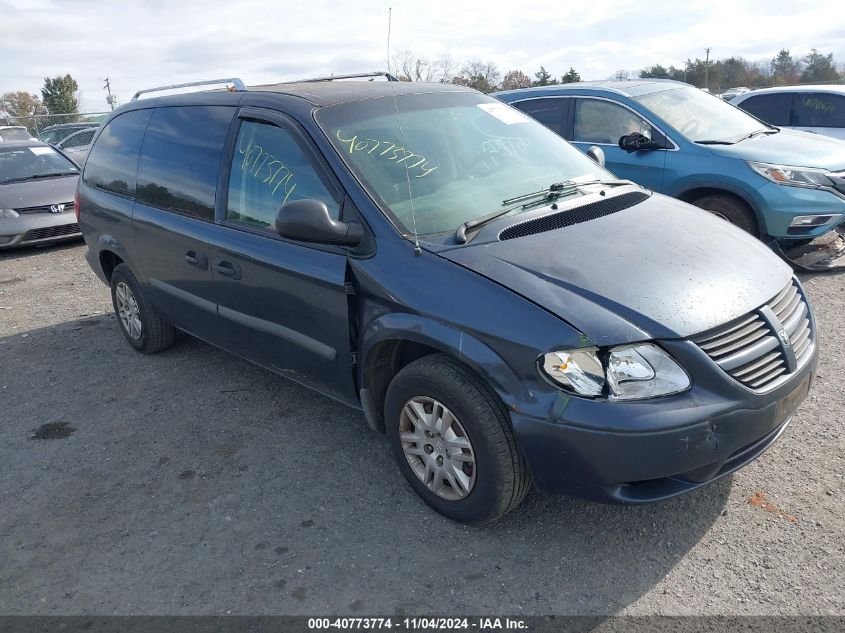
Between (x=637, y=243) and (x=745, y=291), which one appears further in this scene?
(x=637, y=243)

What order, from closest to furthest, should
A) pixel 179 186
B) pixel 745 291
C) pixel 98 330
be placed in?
1. pixel 745 291
2. pixel 179 186
3. pixel 98 330

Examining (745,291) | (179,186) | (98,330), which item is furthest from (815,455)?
(98,330)

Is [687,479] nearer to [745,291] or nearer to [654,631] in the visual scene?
[654,631]

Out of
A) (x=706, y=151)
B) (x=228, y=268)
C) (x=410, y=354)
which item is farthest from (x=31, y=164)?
(x=410, y=354)

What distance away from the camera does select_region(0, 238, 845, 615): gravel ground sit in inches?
106

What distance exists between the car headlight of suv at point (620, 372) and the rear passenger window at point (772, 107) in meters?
8.96

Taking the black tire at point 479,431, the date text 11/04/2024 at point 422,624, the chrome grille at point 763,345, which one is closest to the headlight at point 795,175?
the chrome grille at point 763,345

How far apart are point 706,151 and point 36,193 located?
28.8 ft

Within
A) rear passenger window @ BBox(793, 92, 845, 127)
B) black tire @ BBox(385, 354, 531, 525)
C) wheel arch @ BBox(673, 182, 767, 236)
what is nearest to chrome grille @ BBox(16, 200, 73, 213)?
wheel arch @ BBox(673, 182, 767, 236)

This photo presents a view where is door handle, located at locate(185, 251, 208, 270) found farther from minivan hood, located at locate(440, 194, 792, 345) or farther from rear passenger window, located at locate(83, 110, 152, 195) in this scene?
minivan hood, located at locate(440, 194, 792, 345)

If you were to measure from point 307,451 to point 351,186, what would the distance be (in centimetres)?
153

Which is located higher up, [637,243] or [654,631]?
[637,243]

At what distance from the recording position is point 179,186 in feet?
14.0

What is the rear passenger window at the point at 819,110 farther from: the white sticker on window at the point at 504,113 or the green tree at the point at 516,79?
the green tree at the point at 516,79
